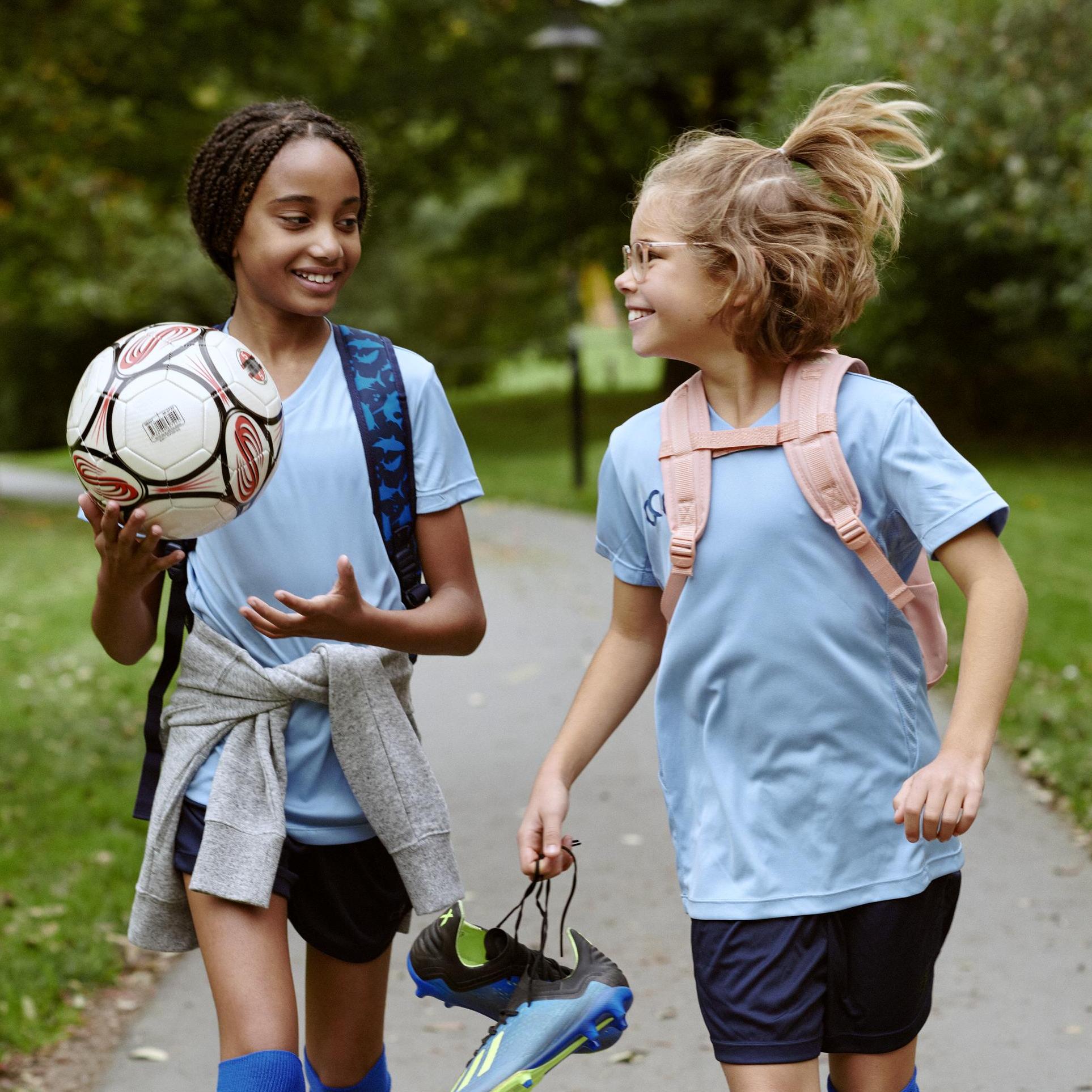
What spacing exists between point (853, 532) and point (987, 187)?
567 inches

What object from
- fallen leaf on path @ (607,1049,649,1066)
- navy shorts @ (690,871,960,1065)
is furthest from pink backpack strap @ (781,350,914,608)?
fallen leaf on path @ (607,1049,649,1066)

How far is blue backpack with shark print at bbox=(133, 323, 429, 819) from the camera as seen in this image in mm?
2684

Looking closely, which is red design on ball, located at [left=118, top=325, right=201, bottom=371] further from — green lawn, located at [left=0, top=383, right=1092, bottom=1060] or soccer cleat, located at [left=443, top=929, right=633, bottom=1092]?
green lawn, located at [left=0, top=383, right=1092, bottom=1060]

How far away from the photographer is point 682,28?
68.7 feet

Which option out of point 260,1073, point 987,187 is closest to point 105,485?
point 260,1073

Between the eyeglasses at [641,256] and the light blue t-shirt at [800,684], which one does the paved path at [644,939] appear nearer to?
the light blue t-shirt at [800,684]

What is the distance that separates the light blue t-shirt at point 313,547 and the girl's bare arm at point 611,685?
14.0 inches

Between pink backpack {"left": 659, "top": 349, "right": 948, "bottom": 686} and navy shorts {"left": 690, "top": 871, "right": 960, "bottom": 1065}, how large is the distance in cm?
40

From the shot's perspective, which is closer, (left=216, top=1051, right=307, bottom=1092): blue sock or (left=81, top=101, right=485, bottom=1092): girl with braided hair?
(left=216, top=1051, right=307, bottom=1092): blue sock

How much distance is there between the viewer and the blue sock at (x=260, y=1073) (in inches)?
96.0

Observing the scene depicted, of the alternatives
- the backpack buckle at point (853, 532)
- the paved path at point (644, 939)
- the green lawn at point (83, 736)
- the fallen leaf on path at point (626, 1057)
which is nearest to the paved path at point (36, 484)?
the green lawn at point (83, 736)

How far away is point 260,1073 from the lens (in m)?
2.44

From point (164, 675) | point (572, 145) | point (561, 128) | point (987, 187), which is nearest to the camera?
point (164, 675)

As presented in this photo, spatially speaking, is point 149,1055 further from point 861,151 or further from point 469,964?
point 861,151
